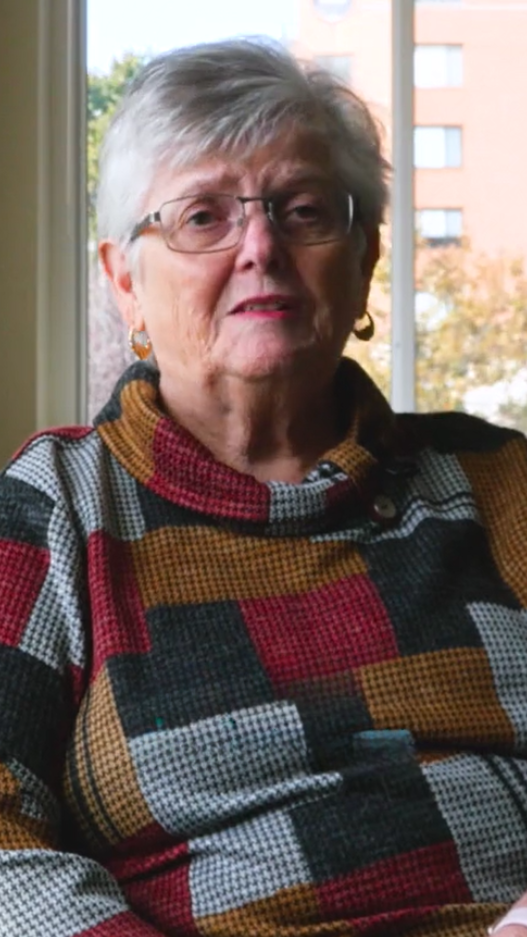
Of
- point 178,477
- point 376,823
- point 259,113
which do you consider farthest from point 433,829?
point 259,113

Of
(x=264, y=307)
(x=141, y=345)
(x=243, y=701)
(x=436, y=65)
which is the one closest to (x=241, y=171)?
(x=264, y=307)

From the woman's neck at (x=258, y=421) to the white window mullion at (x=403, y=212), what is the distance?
0.78 m

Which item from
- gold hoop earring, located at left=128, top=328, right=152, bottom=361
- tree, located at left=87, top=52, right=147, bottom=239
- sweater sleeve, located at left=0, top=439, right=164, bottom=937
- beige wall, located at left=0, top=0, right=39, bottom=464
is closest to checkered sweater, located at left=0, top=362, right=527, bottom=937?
sweater sleeve, located at left=0, top=439, right=164, bottom=937

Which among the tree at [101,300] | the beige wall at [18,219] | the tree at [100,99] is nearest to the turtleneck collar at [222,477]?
the beige wall at [18,219]

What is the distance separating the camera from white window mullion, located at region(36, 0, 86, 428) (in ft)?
6.63

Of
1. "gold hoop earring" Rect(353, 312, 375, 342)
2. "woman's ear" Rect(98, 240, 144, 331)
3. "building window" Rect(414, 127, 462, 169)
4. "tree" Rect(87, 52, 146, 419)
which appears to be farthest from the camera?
"building window" Rect(414, 127, 462, 169)

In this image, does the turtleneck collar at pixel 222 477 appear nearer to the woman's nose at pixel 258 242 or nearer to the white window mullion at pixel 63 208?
the woman's nose at pixel 258 242

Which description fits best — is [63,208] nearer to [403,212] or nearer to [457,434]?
[403,212]

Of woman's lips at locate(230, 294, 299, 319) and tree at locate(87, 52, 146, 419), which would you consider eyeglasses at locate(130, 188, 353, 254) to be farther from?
tree at locate(87, 52, 146, 419)

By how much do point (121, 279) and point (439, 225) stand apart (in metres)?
0.89

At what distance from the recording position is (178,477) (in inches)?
51.3

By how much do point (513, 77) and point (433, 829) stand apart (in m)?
1.46

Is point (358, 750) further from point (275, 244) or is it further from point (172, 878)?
point (275, 244)

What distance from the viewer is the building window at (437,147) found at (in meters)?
2.19
